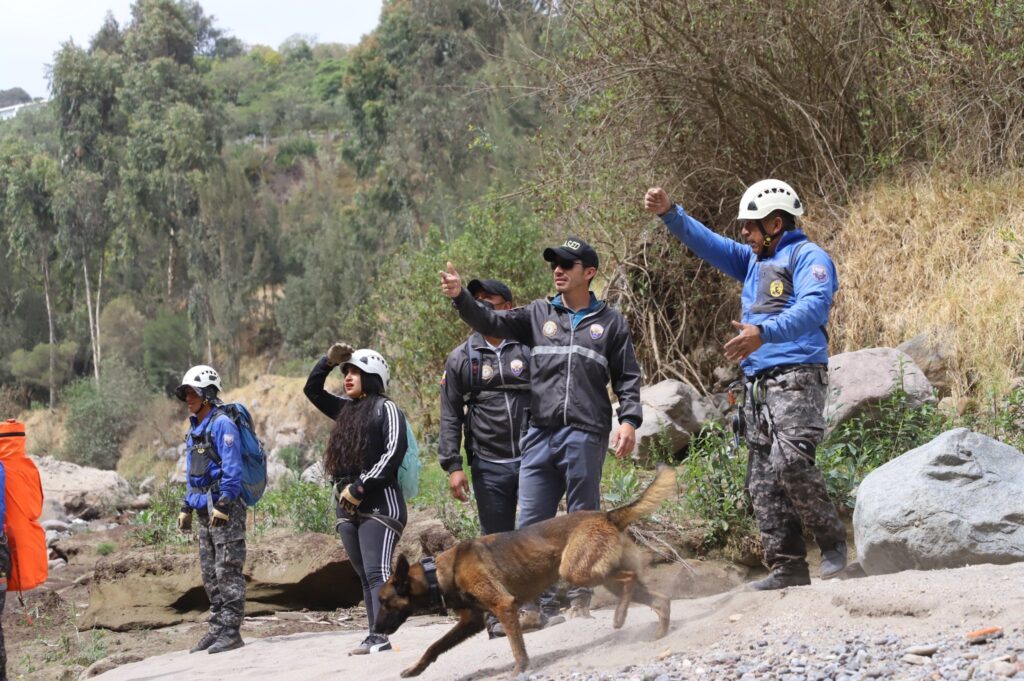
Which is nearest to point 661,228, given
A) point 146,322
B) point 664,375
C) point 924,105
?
point 664,375

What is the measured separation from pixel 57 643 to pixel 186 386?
12.1 ft

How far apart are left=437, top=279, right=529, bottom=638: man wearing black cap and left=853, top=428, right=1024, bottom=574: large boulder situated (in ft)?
6.70

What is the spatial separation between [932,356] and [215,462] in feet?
20.6

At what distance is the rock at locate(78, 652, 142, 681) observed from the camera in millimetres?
8336

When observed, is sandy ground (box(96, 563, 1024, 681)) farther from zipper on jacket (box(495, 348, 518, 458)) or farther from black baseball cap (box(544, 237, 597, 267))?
black baseball cap (box(544, 237, 597, 267))

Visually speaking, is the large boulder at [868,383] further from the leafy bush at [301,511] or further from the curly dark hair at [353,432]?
the leafy bush at [301,511]

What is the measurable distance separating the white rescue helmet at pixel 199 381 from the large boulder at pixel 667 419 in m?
3.80

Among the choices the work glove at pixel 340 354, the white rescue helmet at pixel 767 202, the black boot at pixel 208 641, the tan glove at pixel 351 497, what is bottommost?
the black boot at pixel 208 641

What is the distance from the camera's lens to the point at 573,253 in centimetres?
604

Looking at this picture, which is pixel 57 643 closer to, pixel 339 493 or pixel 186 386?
pixel 186 386

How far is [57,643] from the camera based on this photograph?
1009 centimetres

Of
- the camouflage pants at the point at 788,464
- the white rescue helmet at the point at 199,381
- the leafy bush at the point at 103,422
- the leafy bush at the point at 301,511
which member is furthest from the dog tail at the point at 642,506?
the leafy bush at the point at 103,422

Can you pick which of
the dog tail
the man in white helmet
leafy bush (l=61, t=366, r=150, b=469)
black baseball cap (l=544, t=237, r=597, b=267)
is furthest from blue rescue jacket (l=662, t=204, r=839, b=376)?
leafy bush (l=61, t=366, r=150, b=469)

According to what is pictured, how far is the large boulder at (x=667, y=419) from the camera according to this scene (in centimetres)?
1035
